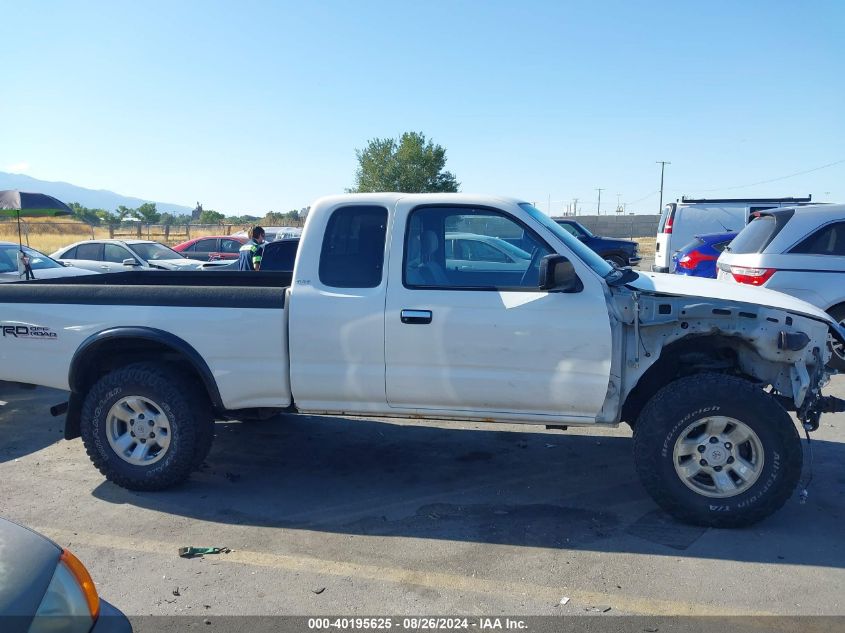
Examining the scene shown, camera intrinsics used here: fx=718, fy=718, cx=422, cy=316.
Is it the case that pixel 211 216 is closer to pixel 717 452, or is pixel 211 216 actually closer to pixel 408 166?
pixel 408 166

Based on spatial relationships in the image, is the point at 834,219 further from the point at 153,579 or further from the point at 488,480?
the point at 153,579

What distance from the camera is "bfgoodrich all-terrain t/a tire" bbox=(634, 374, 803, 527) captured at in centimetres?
425

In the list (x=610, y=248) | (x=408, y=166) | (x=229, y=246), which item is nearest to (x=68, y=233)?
(x=408, y=166)

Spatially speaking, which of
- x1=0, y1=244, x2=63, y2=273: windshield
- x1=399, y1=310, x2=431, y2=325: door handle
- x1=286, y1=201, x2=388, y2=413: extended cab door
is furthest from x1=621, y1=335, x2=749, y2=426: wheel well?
x1=0, y1=244, x2=63, y2=273: windshield

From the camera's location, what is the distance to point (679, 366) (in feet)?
15.9

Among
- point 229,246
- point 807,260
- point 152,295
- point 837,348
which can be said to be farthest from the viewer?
point 229,246

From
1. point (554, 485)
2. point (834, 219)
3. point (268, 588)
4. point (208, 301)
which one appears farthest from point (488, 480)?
point (834, 219)

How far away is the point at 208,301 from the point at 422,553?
86.6 inches

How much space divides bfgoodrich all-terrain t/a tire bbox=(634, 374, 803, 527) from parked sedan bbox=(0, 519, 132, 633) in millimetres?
3139

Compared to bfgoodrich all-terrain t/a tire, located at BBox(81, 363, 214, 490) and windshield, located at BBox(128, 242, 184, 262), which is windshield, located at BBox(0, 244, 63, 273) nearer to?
windshield, located at BBox(128, 242, 184, 262)

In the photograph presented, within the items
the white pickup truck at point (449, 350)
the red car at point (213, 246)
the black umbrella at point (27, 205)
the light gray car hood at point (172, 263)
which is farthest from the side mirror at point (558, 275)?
the red car at point (213, 246)

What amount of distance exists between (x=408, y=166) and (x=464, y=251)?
4211cm

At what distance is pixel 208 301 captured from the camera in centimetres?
488

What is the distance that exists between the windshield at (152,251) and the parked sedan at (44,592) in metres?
14.9
